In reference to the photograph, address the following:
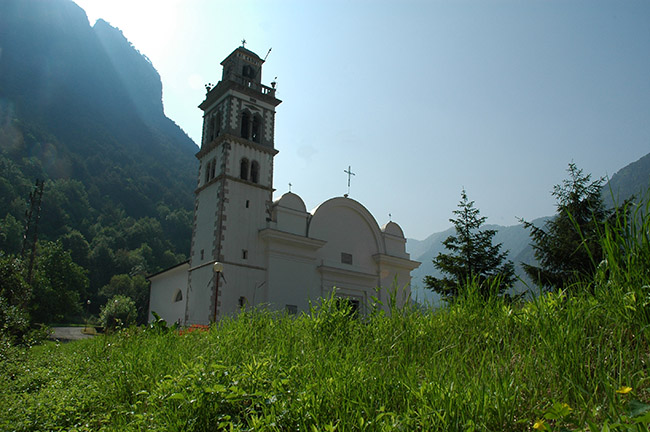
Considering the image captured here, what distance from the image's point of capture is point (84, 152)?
11669 centimetres

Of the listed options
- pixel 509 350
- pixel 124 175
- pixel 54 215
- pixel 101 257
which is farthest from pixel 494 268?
pixel 124 175

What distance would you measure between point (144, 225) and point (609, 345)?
10344 centimetres

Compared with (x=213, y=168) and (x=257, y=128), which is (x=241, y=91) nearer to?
(x=257, y=128)

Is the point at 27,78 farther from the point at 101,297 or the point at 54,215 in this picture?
the point at 101,297

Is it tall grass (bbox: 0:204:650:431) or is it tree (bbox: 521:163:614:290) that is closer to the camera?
tall grass (bbox: 0:204:650:431)

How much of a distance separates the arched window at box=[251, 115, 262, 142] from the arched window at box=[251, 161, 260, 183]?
2.00 metres

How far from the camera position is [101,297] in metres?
78.1

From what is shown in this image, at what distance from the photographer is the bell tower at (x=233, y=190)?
2475 cm

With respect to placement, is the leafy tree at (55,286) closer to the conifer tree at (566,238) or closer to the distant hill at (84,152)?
the distant hill at (84,152)

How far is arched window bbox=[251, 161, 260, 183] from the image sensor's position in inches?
1109

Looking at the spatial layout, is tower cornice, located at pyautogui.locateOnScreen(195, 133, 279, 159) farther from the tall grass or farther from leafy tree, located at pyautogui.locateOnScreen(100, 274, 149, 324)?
leafy tree, located at pyautogui.locateOnScreen(100, 274, 149, 324)

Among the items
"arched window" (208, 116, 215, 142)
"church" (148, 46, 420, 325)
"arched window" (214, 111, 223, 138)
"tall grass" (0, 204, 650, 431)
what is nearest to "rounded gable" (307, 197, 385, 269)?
"church" (148, 46, 420, 325)

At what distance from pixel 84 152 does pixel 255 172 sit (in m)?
105

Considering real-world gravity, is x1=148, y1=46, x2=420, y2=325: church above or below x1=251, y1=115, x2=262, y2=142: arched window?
below
